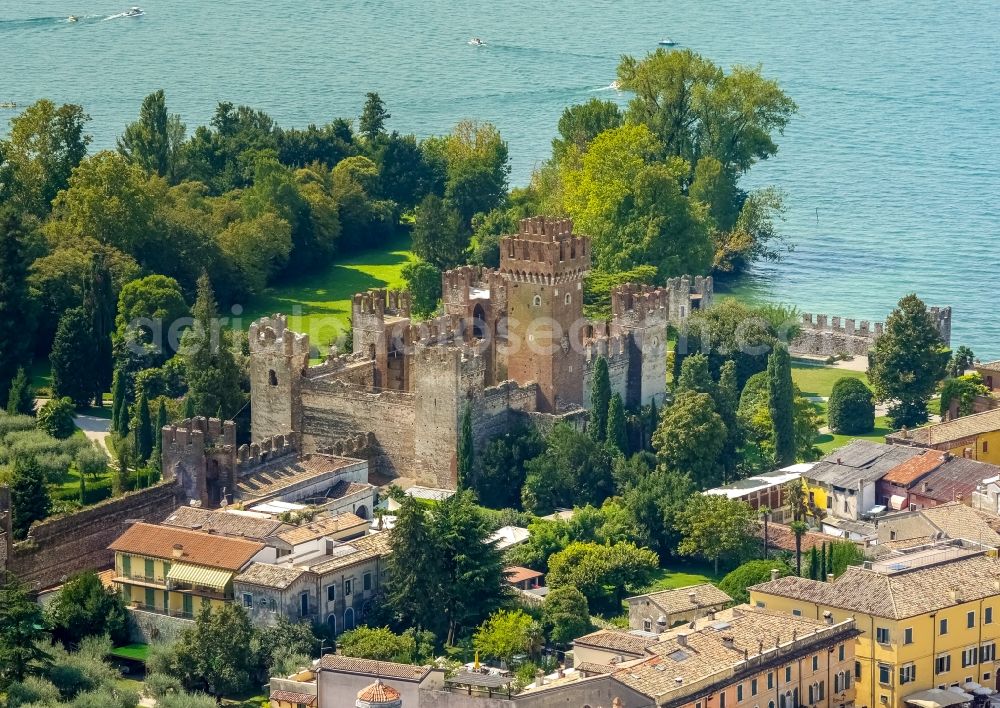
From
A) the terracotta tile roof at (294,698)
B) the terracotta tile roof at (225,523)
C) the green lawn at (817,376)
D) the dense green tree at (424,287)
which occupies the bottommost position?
the terracotta tile roof at (294,698)

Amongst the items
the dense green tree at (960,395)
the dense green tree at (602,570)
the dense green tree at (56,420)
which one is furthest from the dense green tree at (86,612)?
the dense green tree at (960,395)

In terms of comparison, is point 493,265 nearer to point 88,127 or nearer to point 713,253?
point 713,253

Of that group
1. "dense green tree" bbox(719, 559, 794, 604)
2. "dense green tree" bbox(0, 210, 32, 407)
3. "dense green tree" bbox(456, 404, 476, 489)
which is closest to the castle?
"dense green tree" bbox(456, 404, 476, 489)

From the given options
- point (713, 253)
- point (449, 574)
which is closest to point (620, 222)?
point (713, 253)

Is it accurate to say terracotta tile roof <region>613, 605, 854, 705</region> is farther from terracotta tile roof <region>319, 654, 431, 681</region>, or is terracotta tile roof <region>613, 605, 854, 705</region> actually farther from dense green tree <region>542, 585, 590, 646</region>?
terracotta tile roof <region>319, 654, 431, 681</region>

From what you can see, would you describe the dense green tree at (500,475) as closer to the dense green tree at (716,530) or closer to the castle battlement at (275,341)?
the dense green tree at (716,530)
